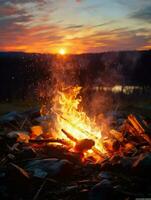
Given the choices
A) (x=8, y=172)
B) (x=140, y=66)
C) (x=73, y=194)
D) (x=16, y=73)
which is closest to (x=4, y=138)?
(x=8, y=172)

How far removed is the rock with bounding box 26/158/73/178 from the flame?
3.95 ft

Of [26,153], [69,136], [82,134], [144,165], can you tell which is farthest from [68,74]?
[144,165]

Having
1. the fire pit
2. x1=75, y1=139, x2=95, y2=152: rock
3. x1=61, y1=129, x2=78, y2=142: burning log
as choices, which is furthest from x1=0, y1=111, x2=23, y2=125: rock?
x1=75, y1=139, x2=95, y2=152: rock

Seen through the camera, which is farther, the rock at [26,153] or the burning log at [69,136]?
the burning log at [69,136]

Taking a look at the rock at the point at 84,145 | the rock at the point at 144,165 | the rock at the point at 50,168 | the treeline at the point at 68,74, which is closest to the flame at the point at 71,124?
the rock at the point at 84,145

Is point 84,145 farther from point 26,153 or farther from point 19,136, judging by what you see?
point 19,136

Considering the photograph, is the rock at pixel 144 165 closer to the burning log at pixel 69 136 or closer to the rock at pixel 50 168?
the rock at pixel 50 168

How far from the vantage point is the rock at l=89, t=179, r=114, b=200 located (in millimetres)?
6707

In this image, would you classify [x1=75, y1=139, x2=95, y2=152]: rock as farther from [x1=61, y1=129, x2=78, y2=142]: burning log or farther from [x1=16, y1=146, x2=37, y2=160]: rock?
[x1=16, y1=146, x2=37, y2=160]: rock

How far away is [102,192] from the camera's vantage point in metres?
6.80

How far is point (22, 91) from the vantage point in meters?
39.5

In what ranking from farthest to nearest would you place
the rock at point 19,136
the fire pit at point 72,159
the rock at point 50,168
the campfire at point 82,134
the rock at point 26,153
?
the rock at point 19,136 → the campfire at point 82,134 → the rock at point 26,153 → the rock at point 50,168 → the fire pit at point 72,159

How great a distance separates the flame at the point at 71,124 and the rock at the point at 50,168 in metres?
1.20

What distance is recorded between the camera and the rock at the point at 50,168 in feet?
25.6
